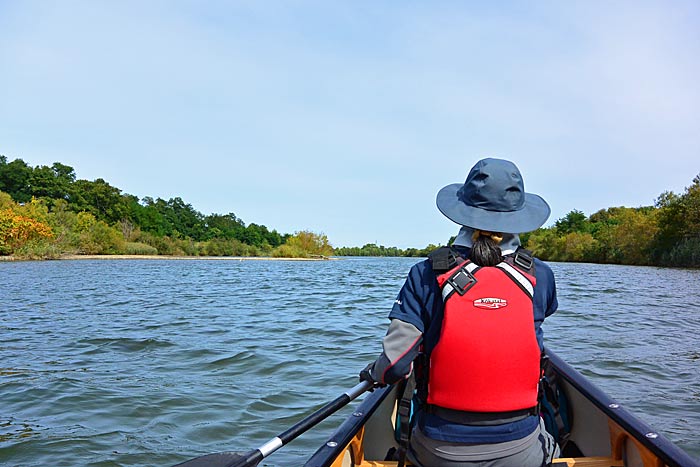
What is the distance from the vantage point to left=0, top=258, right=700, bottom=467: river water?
4.52 metres

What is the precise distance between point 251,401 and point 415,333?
3.92m

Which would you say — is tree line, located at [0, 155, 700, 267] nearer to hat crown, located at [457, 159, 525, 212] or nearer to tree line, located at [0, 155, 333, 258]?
tree line, located at [0, 155, 333, 258]

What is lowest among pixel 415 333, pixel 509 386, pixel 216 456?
pixel 216 456

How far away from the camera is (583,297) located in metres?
15.1

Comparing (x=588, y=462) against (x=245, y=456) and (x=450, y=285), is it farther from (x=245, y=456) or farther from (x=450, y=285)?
(x=245, y=456)

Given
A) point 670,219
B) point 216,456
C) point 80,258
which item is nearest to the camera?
point 216,456

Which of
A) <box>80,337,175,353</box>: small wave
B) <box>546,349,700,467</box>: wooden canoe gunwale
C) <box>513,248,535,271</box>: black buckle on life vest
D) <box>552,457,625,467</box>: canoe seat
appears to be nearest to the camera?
<box>513,248,535,271</box>: black buckle on life vest

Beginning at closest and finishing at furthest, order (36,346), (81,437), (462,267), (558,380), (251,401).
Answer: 1. (462,267)
2. (558,380)
3. (81,437)
4. (251,401)
5. (36,346)

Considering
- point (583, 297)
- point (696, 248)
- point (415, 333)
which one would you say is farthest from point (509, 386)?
point (696, 248)

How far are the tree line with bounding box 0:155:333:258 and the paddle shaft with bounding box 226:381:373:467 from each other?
1657 inches

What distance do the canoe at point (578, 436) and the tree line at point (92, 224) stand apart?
42.1 m

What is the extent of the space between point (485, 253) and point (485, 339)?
0.31m

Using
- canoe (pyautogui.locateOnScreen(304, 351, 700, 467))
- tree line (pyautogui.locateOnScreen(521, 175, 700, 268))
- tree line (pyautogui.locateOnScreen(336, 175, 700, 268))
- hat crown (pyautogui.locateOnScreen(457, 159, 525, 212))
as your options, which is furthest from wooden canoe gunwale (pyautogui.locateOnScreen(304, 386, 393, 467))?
tree line (pyautogui.locateOnScreen(521, 175, 700, 268))

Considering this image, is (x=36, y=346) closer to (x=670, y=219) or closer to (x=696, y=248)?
(x=696, y=248)
